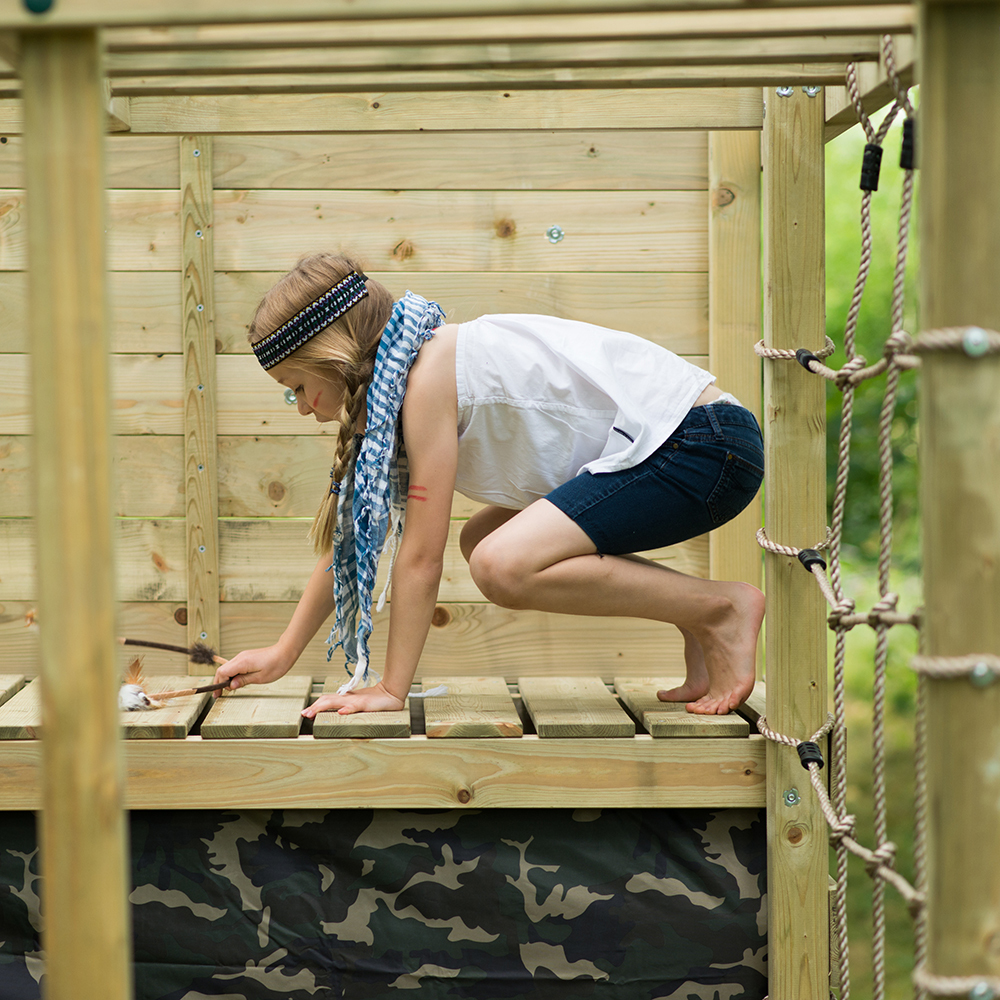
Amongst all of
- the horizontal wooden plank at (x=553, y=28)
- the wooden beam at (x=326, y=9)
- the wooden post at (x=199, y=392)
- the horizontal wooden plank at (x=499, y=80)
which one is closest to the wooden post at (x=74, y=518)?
the wooden beam at (x=326, y=9)

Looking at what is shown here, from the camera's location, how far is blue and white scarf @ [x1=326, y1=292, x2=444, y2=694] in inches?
71.6

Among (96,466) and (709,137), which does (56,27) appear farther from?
(709,137)

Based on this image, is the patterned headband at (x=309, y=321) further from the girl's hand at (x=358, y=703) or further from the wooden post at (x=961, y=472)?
the wooden post at (x=961, y=472)

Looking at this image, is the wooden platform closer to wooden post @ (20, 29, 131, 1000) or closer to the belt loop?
the belt loop

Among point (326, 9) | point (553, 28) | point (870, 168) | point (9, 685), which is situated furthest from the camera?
point (9, 685)

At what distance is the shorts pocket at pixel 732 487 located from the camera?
72.6 inches

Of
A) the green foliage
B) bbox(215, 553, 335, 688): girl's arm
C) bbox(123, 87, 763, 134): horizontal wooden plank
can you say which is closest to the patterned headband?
bbox(123, 87, 763, 134): horizontal wooden plank

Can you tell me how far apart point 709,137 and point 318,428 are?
1.12m

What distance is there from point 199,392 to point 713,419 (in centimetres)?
120

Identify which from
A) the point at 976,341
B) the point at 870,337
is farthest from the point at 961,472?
the point at 870,337

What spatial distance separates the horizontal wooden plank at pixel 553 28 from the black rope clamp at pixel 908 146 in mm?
169

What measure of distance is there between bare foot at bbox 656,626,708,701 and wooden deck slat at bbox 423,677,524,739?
33 cm

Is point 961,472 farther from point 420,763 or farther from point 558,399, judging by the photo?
point 420,763

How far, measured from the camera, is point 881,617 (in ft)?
4.23
